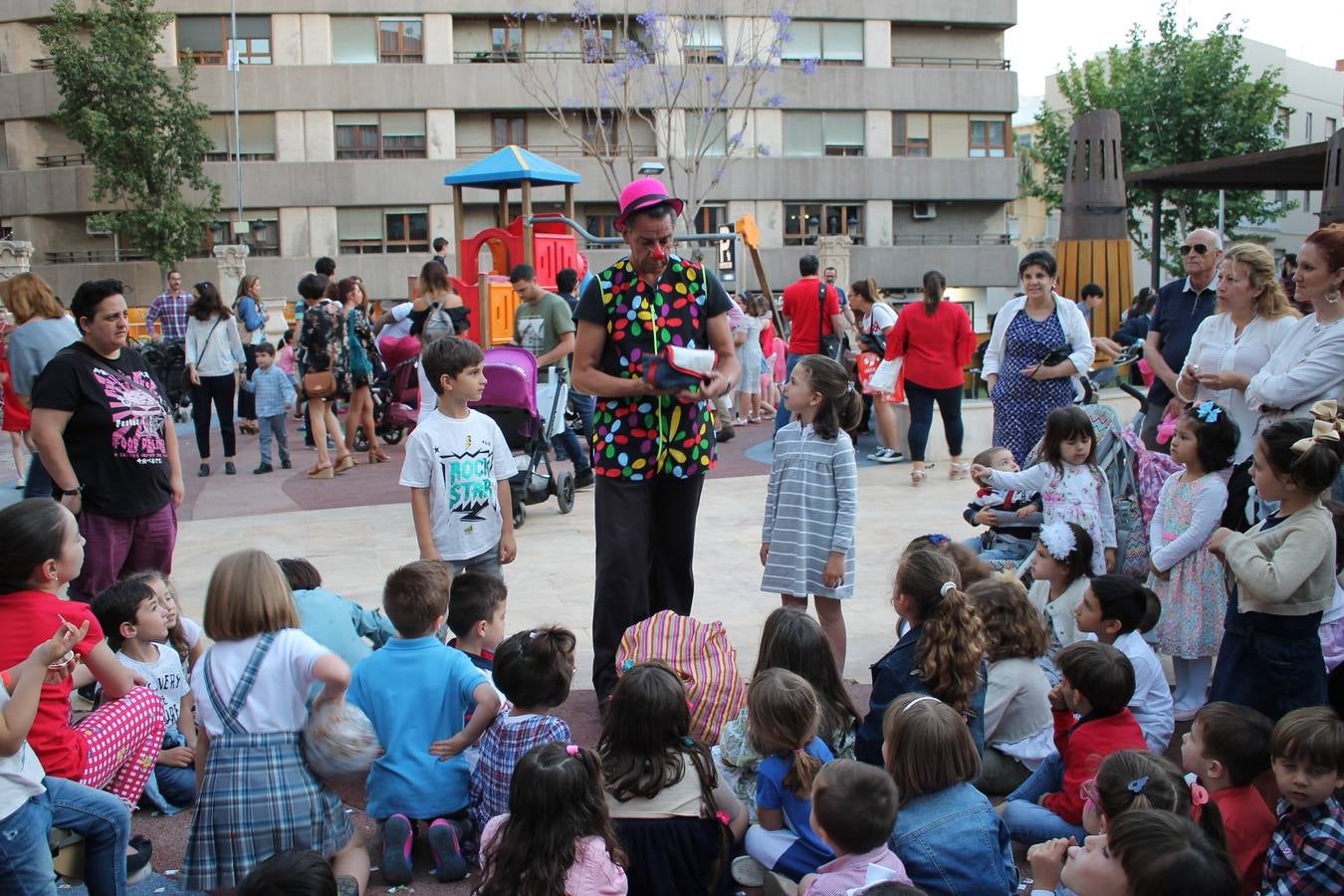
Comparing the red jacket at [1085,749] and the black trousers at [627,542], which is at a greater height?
the black trousers at [627,542]

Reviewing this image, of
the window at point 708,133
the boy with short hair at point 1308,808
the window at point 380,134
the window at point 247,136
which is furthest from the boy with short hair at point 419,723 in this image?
the window at point 247,136

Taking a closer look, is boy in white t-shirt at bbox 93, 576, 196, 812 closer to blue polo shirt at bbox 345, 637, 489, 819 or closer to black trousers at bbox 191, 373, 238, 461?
blue polo shirt at bbox 345, 637, 489, 819

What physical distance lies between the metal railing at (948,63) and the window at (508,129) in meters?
11.6

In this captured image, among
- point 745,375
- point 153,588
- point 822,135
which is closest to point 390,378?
point 745,375

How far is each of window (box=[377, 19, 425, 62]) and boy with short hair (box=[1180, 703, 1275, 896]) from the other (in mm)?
33585

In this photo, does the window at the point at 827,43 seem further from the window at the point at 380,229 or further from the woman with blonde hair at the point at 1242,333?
the woman with blonde hair at the point at 1242,333

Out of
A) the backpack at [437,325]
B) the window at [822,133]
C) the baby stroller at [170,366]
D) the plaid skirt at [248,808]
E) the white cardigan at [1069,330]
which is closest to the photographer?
the plaid skirt at [248,808]

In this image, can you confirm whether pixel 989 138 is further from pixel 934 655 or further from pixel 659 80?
pixel 934 655

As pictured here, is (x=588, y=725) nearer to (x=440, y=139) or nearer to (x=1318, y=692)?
(x=1318, y=692)

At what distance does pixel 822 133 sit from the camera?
117 ft

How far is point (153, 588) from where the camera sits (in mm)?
4160

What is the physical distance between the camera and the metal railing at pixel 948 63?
1435 inches

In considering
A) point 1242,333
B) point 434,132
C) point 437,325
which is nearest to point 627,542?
point 1242,333

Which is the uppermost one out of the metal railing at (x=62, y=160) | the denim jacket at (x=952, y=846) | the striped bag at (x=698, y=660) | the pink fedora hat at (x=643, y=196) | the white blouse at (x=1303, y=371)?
the metal railing at (x=62, y=160)
